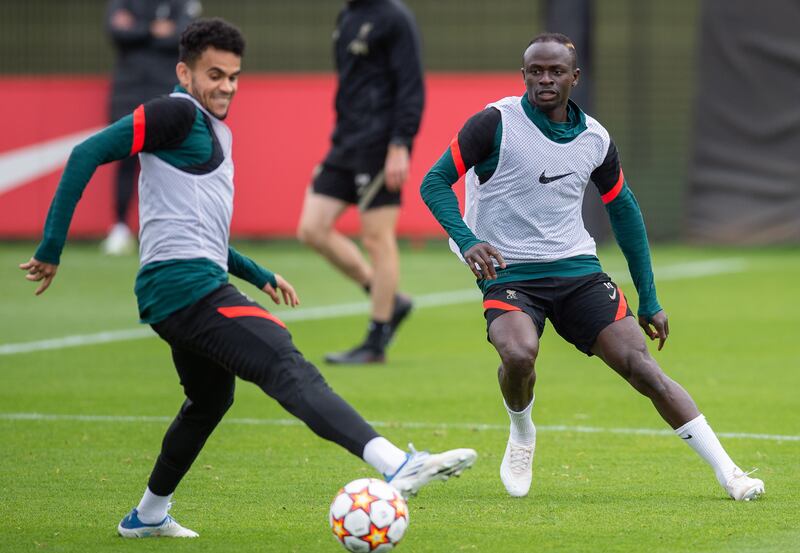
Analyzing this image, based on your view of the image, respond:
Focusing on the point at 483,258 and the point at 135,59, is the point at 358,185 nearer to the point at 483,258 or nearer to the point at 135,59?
the point at 483,258

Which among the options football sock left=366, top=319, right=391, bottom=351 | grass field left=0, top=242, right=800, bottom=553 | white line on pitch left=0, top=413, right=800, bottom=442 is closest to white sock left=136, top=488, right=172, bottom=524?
grass field left=0, top=242, right=800, bottom=553

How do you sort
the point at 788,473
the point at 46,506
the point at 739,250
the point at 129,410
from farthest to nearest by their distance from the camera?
the point at 739,250 → the point at 129,410 → the point at 788,473 → the point at 46,506

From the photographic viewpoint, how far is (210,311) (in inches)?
202

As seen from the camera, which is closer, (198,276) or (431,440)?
(198,276)

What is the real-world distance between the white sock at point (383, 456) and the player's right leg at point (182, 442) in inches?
30.0

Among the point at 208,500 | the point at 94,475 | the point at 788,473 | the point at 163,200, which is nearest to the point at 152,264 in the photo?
the point at 163,200

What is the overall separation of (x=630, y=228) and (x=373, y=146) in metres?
4.08

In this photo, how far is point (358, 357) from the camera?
33.4 ft

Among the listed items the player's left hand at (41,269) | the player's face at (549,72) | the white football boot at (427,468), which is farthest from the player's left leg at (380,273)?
the white football boot at (427,468)

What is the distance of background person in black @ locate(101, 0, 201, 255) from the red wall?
495 millimetres

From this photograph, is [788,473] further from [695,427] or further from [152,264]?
[152,264]

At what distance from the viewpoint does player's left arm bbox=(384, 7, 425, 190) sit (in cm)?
1003

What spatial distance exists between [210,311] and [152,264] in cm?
28

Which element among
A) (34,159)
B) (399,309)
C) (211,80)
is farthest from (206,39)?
(34,159)
